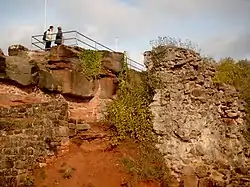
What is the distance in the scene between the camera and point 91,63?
15.3 meters

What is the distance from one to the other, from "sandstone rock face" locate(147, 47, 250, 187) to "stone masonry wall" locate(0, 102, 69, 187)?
326 centimetres

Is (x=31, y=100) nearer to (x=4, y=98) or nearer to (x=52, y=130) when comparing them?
(x=4, y=98)

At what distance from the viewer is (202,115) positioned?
13.2 meters

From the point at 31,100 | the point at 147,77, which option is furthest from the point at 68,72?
the point at 147,77

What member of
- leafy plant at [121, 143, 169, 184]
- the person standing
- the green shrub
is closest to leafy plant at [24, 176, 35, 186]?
leafy plant at [121, 143, 169, 184]

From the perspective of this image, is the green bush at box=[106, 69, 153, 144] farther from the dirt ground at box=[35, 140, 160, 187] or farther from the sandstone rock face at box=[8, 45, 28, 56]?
the sandstone rock face at box=[8, 45, 28, 56]

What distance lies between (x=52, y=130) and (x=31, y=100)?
8.28 feet

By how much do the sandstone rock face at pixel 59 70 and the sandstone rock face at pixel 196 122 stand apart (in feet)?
7.20

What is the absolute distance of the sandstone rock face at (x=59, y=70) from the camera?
13977 millimetres

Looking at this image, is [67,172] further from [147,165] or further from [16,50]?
[16,50]

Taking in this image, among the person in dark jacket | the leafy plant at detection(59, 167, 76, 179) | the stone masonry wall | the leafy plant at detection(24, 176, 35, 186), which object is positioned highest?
the person in dark jacket

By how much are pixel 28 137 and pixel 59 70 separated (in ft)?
13.5

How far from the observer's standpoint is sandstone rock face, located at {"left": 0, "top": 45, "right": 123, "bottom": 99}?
45.9ft

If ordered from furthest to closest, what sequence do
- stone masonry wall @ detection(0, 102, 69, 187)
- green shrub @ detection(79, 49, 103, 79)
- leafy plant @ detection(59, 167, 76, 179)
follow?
green shrub @ detection(79, 49, 103, 79), leafy plant @ detection(59, 167, 76, 179), stone masonry wall @ detection(0, 102, 69, 187)
